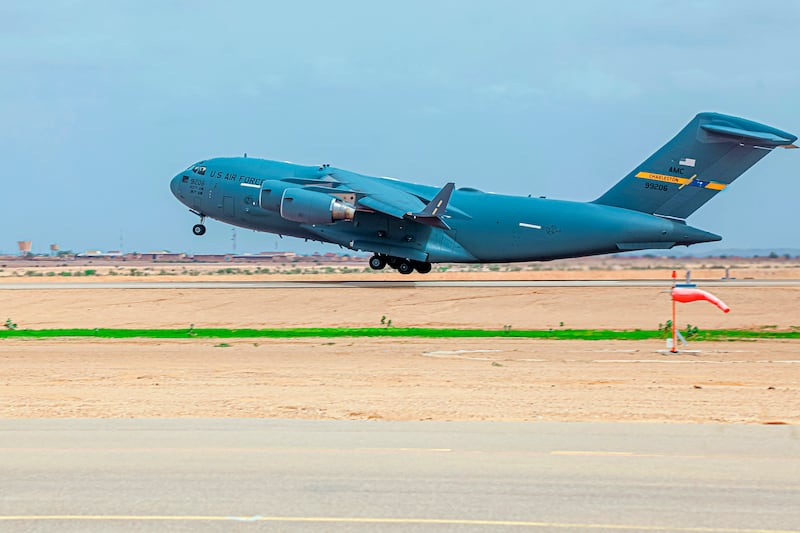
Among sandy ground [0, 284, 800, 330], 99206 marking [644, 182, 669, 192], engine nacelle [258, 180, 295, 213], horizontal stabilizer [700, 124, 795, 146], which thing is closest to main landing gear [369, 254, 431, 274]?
engine nacelle [258, 180, 295, 213]

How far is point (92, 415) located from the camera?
14.9 meters

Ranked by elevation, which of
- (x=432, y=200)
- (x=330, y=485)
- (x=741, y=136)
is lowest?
(x=330, y=485)

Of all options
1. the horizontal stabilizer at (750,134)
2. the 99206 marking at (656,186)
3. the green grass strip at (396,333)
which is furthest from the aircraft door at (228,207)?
the horizontal stabilizer at (750,134)

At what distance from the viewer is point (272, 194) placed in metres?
44.7

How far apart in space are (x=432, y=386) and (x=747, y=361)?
25.6 feet

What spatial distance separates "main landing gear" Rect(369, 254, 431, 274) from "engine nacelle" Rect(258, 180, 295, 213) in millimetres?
4814

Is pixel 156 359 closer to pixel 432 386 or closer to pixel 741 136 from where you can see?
pixel 432 386

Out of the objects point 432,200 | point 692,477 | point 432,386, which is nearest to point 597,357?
point 432,386

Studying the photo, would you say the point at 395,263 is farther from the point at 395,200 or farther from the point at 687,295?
the point at 687,295

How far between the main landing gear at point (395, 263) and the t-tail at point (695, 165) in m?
8.63

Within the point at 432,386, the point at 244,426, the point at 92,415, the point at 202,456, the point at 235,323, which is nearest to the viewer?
the point at 202,456

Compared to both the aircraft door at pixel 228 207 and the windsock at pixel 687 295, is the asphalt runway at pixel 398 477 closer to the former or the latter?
the windsock at pixel 687 295

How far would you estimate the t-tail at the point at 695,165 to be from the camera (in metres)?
43.6

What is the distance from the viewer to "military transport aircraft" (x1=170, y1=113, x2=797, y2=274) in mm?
44156
